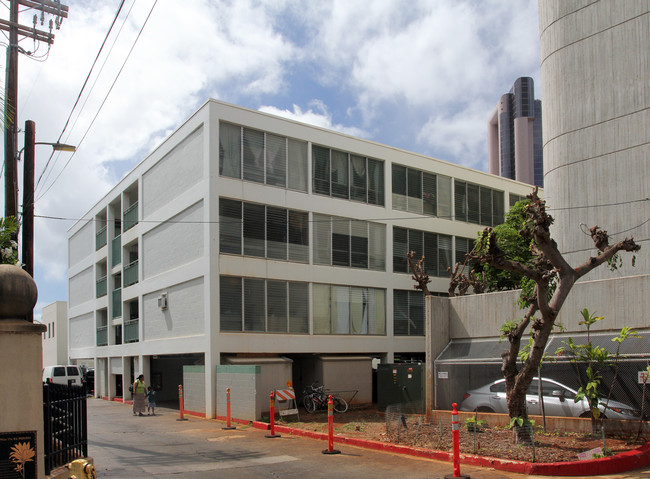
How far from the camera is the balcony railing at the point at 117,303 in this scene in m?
33.3

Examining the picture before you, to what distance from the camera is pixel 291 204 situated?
83.0 ft

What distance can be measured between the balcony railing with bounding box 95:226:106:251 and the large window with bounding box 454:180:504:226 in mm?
20119

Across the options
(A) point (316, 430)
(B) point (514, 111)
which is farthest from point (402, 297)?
(B) point (514, 111)

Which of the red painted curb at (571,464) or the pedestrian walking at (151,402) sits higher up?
the red painted curb at (571,464)

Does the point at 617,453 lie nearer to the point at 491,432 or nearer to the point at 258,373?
the point at 491,432

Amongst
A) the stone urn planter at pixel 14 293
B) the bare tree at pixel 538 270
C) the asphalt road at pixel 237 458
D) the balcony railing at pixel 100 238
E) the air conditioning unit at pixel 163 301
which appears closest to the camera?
the stone urn planter at pixel 14 293

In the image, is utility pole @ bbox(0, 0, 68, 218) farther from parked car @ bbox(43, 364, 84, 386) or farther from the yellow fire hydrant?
parked car @ bbox(43, 364, 84, 386)

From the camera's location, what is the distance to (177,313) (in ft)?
83.9

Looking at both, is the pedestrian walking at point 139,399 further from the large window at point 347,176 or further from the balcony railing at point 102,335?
the balcony railing at point 102,335

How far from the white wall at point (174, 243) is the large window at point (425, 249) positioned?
9.26 metres

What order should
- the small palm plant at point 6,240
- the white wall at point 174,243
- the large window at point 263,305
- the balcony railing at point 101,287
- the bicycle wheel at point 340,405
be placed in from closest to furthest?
the small palm plant at point 6,240
the bicycle wheel at point 340,405
the large window at point 263,305
the white wall at point 174,243
the balcony railing at point 101,287

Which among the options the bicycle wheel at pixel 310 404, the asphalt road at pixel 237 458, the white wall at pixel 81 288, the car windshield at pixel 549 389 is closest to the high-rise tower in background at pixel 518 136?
the white wall at pixel 81 288

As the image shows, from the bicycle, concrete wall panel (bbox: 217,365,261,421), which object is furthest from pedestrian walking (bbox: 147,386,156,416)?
the bicycle

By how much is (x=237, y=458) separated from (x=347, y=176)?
16122 mm
